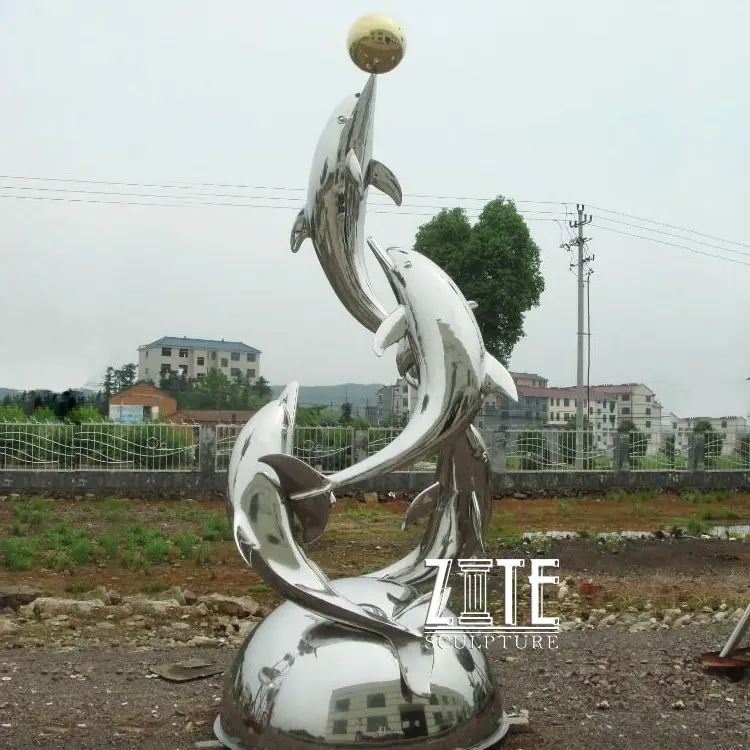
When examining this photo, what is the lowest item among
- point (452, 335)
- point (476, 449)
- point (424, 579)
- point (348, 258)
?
point (424, 579)

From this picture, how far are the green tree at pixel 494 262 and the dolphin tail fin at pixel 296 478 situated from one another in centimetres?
2011

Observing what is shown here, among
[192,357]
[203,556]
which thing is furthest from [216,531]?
[192,357]

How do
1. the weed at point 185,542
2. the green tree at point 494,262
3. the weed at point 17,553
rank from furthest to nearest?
the green tree at point 494,262
the weed at point 185,542
the weed at point 17,553

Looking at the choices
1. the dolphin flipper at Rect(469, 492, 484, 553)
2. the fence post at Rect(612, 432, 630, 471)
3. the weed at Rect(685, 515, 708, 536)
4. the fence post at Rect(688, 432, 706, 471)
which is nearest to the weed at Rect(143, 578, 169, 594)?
the dolphin flipper at Rect(469, 492, 484, 553)

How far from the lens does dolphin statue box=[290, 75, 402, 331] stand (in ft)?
14.6

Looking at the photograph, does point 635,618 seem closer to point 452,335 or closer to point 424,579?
point 424,579

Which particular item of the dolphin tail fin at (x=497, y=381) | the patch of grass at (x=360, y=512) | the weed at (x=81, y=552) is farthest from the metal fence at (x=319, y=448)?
the dolphin tail fin at (x=497, y=381)

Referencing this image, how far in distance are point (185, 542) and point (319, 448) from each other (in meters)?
6.43

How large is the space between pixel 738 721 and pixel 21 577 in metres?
7.92

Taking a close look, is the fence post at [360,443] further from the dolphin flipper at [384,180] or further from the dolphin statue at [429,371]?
the dolphin statue at [429,371]

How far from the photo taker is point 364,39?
13.8 ft

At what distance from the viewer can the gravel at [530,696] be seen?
446cm

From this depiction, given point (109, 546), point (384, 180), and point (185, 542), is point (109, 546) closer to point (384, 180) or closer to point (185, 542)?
point (185, 542)

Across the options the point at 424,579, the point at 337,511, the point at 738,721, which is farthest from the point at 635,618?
the point at 337,511
